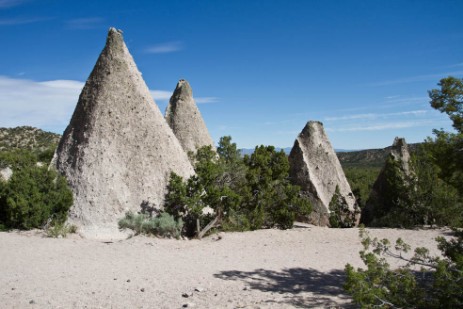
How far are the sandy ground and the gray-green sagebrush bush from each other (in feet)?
1.85

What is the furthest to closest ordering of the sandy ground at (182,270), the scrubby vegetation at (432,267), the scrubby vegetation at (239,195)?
the scrubby vegetation at (239,195)
the sandy ground at (182,270)
the scrubby vegetation at (432,267)

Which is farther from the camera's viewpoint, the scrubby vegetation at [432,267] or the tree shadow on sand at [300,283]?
the tree shadow on sand at [300,283]

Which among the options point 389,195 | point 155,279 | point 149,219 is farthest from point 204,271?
point 389,195

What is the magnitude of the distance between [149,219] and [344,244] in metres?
5.77

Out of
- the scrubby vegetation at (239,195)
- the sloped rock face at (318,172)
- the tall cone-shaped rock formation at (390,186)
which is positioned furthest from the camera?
the sloped rock face at (318,172)

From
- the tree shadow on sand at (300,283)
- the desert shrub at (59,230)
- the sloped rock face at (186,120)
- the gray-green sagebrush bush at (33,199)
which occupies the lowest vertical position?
the tree shadow on sand at (300,283)

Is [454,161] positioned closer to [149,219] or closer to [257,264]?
[257,264]

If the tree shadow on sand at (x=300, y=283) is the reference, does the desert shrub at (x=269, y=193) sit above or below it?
above

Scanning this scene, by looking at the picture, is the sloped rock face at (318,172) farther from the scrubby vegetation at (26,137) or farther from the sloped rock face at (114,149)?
the scrubby vegetation at (26,137)

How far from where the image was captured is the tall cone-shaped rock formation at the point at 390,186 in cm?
1462

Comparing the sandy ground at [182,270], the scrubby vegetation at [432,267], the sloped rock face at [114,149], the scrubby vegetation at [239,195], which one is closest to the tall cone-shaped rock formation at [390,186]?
the sandy ground at [182,270]

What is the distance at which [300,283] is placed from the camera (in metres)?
7.48

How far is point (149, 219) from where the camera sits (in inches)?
443

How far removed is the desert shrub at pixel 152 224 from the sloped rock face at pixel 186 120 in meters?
8.02
